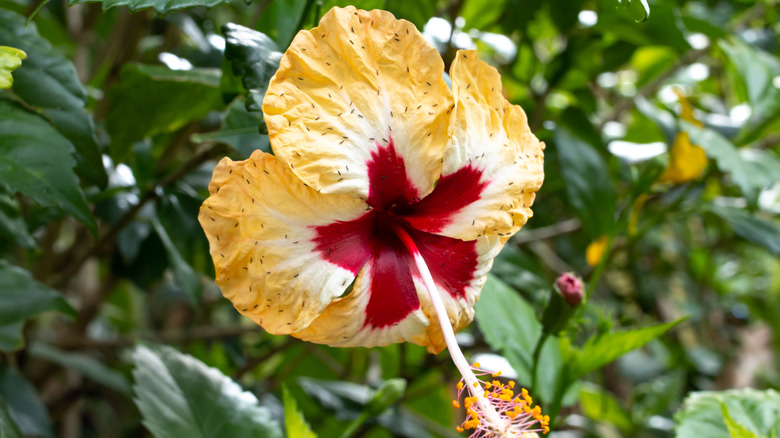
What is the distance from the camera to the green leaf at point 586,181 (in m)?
1.10

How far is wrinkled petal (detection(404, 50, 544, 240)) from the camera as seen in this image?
0.59 m

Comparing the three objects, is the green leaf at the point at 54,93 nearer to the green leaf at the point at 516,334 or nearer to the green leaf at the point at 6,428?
the green leaf at the point at 6,428

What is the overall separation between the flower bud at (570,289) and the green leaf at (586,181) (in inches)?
15.5

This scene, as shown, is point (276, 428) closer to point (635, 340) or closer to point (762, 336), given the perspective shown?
point (635, 340)

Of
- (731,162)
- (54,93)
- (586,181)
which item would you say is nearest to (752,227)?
(731,162)

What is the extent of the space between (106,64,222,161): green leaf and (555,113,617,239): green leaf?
60 centimetres

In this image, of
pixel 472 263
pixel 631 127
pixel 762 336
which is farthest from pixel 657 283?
pixel 472 263

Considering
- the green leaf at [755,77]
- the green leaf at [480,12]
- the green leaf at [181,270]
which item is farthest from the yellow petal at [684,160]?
the green leaf at [181,270]

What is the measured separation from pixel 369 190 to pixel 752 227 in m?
0.99

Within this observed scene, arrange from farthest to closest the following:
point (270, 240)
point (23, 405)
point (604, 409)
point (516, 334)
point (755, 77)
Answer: point (604, 409)
point (755, 77)
point (23, 405)
point (516, 334)
point (270, 240)

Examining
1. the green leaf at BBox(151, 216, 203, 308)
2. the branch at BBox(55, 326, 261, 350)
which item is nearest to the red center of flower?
the green leaf at BBox(151, 216, 203, 308)

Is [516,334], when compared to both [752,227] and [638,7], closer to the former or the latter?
[638,7]

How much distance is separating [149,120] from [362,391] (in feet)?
2.06

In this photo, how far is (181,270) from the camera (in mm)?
869
